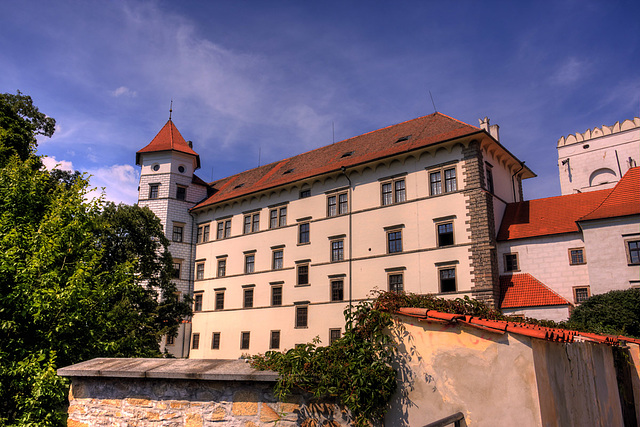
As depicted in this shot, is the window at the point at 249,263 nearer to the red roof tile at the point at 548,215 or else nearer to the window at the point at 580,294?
the red roof tile at the point at 548,215

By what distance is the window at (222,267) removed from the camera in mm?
37750

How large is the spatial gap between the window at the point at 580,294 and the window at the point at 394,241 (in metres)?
9.18

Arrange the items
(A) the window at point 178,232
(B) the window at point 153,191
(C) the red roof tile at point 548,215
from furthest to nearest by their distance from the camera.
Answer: (B) the window at point 153,191 → (A) the window at point 178,232 → (C) the red roof tile at point 548,215

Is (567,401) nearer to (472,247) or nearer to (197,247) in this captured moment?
(472,247)

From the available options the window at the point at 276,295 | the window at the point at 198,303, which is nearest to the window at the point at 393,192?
the window at the point at 276,295

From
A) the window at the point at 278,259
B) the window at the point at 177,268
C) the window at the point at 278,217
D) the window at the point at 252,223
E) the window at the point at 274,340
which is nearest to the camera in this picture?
the window at the point at 274,340

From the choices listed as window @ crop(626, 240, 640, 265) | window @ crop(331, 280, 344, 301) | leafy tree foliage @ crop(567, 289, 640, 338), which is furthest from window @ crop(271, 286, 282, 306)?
window @ crop(626, 240, 640, 265)

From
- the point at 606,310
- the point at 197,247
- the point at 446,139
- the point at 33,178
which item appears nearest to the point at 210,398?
the point at 33,178

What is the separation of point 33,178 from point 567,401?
35.5ft

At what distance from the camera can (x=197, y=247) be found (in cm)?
4069

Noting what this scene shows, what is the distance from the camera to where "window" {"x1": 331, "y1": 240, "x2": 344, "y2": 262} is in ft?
99.8

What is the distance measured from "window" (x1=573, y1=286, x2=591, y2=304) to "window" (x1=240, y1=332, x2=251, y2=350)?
21.0m

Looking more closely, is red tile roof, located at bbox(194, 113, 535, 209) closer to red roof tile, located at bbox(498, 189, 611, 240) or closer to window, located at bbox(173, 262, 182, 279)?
window, located at bbox(173, 262, 182, 279)

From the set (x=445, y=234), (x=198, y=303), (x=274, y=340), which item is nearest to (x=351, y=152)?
(x=445, y=234)
